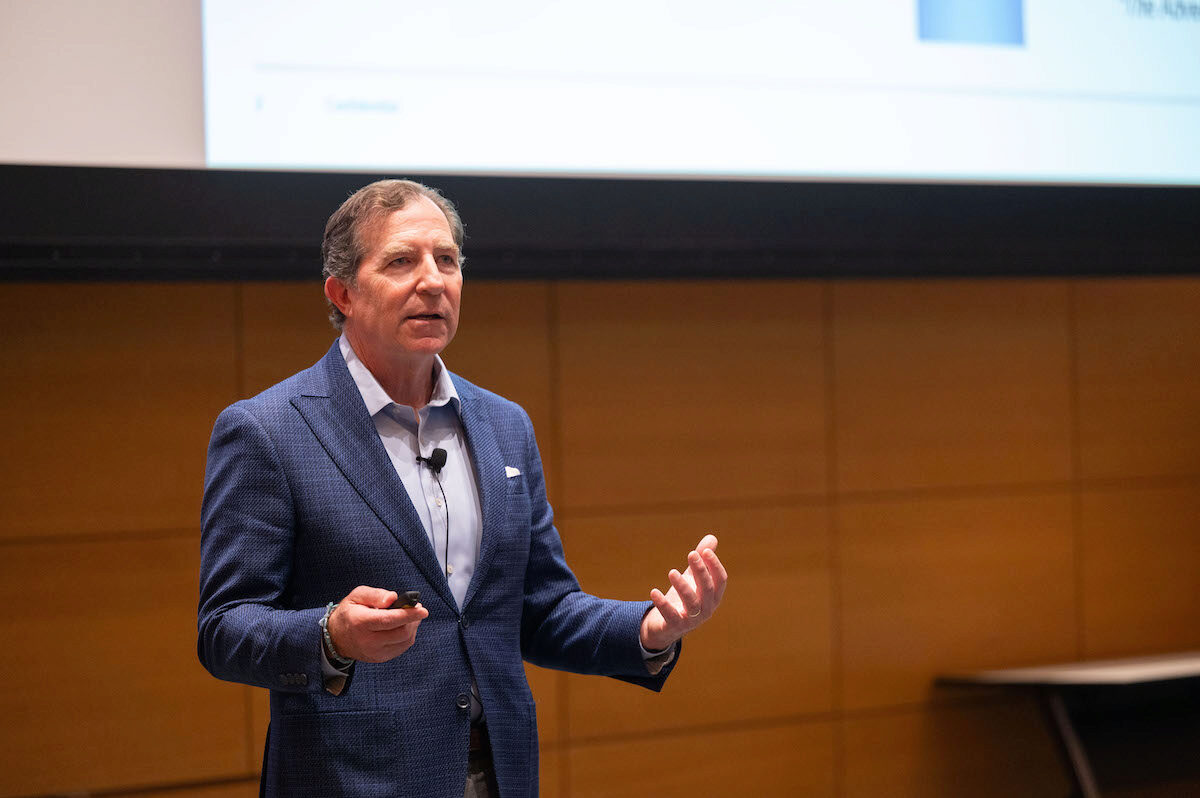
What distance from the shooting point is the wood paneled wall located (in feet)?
9.34

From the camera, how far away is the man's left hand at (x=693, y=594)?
146 cm

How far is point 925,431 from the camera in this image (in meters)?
3.62

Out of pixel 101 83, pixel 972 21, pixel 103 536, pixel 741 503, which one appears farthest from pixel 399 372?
pixel 972 21

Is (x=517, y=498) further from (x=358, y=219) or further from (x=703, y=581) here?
(x=358, y=219)

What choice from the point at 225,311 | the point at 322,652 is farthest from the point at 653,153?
the point at 322,652

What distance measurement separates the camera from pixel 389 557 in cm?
150

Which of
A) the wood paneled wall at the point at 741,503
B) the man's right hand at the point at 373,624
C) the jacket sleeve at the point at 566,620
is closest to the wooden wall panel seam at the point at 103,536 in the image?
the wood paneled wall at the point at 741,503

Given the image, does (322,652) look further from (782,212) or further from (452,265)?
(782,212)

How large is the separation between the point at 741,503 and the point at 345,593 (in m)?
2.07

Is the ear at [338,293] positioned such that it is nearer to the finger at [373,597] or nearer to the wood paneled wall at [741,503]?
the finger at [373,597]

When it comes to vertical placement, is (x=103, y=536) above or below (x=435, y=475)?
below

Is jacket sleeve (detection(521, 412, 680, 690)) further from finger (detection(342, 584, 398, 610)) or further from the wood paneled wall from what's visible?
the wood paneled wall

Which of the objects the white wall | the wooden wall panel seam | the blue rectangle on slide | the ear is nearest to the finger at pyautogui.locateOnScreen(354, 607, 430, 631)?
the ear

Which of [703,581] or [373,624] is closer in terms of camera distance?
[373,624]
